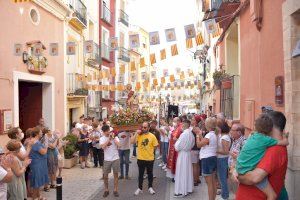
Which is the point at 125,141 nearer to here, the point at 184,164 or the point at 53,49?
the point at 184,164

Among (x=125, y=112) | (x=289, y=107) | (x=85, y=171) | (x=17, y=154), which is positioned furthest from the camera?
(x=85, y=171)

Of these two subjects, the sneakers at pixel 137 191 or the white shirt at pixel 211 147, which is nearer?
the white shirt at pixel 211 147

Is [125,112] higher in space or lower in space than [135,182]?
higher

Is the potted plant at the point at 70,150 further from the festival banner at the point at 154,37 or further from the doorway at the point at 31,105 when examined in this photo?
the festival banner at the point at 154,37

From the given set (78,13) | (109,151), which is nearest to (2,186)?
(109,151)

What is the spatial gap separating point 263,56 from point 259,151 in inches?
196

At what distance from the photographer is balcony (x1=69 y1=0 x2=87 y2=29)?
20.7 m

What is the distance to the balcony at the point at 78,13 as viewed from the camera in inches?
813

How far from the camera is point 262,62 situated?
9430mm

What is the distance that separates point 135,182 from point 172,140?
5.96 feet

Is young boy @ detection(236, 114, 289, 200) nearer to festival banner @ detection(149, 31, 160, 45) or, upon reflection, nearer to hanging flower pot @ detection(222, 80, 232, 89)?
festival banner @ detection(149, 31, 160, 45)

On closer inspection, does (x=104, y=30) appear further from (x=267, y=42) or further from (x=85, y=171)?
(x=267, y=42)

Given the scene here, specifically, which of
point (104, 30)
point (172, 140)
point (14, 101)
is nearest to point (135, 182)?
point (172, 140)

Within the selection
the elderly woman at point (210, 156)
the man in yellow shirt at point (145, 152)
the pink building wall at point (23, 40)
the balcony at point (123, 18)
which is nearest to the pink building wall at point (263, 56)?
the elderly woman at point (210, 156)
